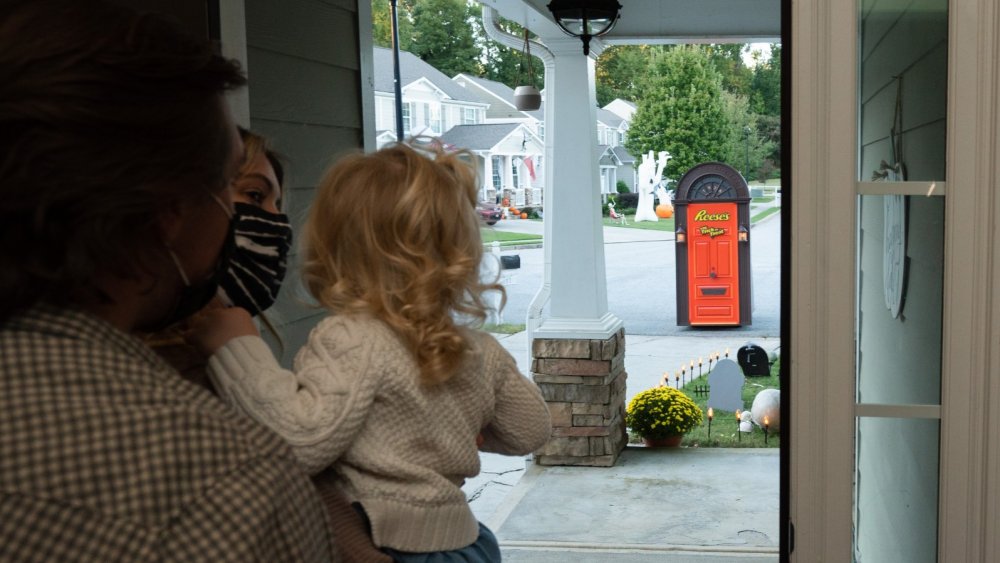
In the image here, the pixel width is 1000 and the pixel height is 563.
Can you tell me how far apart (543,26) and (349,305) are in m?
4.89

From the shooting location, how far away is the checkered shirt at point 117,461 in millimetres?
652

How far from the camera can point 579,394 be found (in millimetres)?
6348

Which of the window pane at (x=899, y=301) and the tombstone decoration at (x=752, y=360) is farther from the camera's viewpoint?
the tombstone decoration at (x=752, y=360)

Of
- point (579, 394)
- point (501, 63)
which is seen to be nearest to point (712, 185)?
point (579, 394)

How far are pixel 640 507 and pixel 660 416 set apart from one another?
137cm

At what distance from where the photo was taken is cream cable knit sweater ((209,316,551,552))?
1.14 metres

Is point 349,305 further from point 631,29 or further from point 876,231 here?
point 631,29

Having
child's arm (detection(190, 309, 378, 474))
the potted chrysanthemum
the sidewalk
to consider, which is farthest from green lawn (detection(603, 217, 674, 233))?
child's arm (detection(190, 309, 378, 474))

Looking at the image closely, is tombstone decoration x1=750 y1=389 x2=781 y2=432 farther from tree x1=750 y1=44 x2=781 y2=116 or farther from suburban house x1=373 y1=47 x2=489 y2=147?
suburban house x1=373 y1=47 x2=489 y2=147

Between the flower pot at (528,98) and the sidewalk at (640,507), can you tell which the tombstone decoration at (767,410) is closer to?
the sidewalk at (640,507)

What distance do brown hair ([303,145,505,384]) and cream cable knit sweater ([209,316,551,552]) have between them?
3cm

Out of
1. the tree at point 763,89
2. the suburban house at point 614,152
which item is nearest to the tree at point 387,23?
the suburban house at point 614,152

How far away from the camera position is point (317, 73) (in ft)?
8.37

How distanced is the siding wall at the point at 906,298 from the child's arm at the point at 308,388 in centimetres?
88
